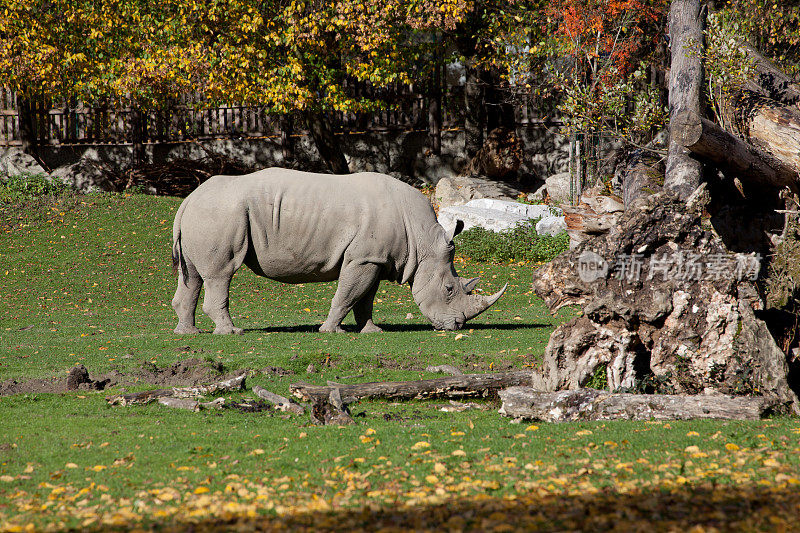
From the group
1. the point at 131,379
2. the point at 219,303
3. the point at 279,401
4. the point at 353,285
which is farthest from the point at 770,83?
the point at 131,379

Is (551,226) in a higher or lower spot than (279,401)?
higher

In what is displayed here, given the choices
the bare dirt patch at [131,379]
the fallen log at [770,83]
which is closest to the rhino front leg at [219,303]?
the bare dirt patch at [131,379]

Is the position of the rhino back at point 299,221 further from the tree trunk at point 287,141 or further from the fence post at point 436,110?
the tree trunk at point 287,141

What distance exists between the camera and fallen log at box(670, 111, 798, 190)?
996 centimetres

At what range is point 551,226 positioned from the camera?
866 inches

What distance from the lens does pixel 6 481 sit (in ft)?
19.8

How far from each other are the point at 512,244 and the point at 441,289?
854cm

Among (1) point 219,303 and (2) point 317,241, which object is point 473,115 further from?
(1) point 219,303

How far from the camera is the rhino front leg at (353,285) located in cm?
1341

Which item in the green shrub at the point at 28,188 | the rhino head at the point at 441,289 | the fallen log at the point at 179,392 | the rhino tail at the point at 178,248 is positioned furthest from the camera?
the green shrub at the point at 28,188

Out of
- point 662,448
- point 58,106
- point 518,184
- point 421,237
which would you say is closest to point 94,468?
point 662,448

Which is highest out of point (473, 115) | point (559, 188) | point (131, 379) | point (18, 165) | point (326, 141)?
point (473, 115)

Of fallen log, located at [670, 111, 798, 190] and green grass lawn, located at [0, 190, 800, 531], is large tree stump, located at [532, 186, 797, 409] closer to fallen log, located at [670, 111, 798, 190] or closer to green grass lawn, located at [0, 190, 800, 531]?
→ green grass lawn, located at [0, 190, 800, 531]

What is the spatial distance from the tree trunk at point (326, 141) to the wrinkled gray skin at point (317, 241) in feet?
45.6
